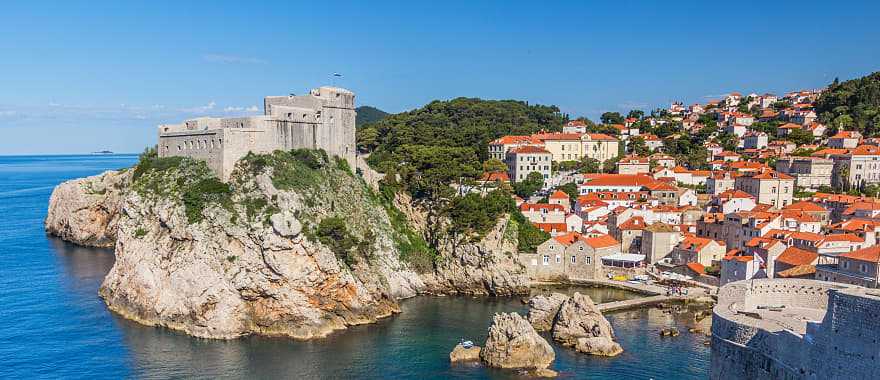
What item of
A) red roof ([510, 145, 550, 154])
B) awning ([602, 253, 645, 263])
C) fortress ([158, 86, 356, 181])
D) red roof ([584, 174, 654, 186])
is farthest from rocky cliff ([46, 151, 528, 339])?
red roof ([510, 145, 550, 154])

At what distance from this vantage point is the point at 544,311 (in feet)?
119

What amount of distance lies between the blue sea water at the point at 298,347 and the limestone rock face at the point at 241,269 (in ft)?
3.99

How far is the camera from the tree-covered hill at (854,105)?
7825cm

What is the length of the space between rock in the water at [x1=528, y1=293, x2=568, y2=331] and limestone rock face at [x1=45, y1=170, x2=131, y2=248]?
44.8 meters

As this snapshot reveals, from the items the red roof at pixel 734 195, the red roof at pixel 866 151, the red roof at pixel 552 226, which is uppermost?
the red roof at pixel 866 151

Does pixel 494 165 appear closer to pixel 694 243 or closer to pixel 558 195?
pixel 558 195

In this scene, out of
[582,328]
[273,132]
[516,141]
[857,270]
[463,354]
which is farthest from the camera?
[516,141]

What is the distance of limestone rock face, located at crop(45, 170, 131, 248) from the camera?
62125mm

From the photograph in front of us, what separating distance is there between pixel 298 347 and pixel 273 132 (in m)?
16.4

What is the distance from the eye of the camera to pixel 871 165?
62812 millimetres

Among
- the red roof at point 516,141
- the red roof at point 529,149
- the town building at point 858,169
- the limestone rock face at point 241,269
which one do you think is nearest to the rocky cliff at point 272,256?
the limestone rock face at point 241,269

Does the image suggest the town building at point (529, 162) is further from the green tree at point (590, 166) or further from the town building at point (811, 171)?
the town building at point (811, 171)

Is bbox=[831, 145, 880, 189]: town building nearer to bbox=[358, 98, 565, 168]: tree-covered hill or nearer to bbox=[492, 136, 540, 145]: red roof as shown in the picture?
bbox=[492, 136, 540, 145]: red roof

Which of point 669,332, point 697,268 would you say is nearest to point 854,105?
point 697,268
